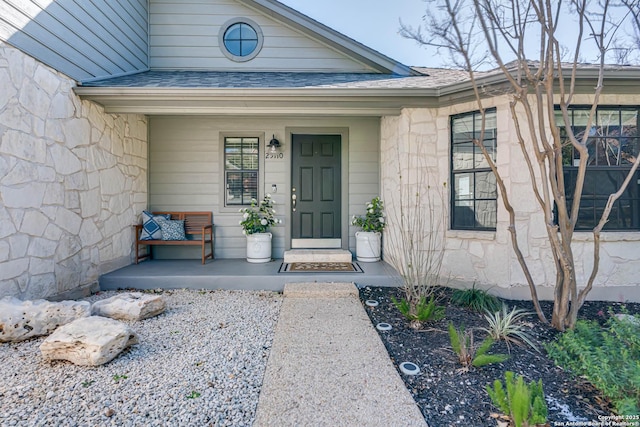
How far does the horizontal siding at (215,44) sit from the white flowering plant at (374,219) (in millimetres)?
2406

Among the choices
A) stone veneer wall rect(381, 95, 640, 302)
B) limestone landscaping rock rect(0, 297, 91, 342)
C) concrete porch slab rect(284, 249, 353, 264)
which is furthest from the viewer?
concrete porch slab rect(284, 249, 353, 264)

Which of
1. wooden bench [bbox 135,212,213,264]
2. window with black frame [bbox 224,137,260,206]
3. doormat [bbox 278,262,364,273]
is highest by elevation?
window with black frame [bbox 224,137,260,206]

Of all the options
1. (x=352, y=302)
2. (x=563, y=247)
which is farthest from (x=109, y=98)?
(x=563, y=247)

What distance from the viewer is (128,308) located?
307 centimetres

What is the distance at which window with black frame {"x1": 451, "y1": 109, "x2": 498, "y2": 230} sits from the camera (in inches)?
147

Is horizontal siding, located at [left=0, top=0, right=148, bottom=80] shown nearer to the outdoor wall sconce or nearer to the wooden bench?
the wooden bench

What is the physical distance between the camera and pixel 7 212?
2.95m

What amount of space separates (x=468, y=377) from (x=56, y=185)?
4366 mm

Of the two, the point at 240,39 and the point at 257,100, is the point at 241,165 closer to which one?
the point at 257,100

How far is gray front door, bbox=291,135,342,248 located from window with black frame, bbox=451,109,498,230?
2.01 meters

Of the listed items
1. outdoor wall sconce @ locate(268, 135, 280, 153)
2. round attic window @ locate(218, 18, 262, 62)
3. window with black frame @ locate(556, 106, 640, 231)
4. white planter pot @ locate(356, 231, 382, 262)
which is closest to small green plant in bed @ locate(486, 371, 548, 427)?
window with black frame @ locate(556, 106, 640, 231)

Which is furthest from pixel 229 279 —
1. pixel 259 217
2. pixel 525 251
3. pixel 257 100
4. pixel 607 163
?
pixel 607 163

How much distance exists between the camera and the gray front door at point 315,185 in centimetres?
544

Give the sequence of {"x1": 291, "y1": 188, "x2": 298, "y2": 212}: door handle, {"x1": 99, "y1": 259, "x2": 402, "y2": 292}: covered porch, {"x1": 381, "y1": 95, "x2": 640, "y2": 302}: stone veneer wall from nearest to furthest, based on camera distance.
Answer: {"x1": 381, "y1": 95, "x2": 640, "y2": 302}: stone veneer wall < {"x1": 99, "y1": 259, "x2": 402, "y2": 292}: covered porch < {"x1": 291, "y1": 188, "x2": 298, "y2": 212}: door handle
